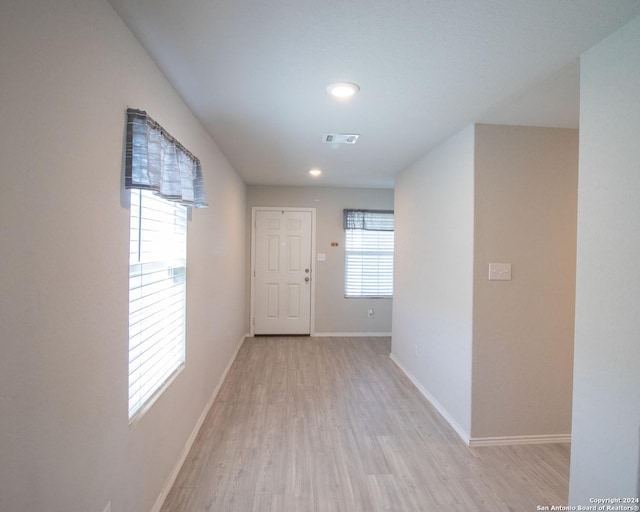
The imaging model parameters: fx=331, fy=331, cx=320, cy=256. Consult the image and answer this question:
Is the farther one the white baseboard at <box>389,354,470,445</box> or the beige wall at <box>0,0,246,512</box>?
the white baseboard at <box>389,354,470,445</box>

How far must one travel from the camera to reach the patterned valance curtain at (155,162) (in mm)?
1396

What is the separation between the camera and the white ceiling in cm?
128

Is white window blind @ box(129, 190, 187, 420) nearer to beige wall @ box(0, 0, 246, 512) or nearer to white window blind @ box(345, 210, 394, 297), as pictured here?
beige wall @ box(0, 0, 246, 512)

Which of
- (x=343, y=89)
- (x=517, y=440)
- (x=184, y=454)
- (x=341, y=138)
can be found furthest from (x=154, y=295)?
(x=517, y=440)

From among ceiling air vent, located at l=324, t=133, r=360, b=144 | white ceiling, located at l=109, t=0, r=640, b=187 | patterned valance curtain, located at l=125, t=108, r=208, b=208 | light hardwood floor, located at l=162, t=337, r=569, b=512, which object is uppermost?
ceiling air vent, located at l=324, t=133, r=360, b=144

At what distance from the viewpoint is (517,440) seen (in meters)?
2.41

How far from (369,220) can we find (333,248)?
2.35 feet

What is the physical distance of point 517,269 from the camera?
7.86 ft

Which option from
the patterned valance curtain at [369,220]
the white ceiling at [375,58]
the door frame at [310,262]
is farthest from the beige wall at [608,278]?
the door frame at [310,262]

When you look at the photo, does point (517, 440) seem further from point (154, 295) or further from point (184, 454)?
point (154, 295)

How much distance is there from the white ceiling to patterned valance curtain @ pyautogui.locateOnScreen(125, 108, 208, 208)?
1.23ft

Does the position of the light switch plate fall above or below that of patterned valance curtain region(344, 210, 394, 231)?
below

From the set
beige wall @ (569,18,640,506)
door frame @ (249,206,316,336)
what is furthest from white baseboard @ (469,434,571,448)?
door frame @ (249,206,316,336)

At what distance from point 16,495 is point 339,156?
10.5 ft
